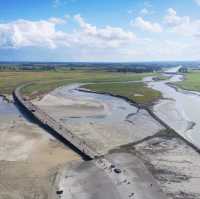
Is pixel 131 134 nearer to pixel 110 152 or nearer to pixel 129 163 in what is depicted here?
pixel 110 152

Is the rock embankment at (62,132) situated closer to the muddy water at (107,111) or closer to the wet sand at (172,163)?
the muddy water at (107,111)

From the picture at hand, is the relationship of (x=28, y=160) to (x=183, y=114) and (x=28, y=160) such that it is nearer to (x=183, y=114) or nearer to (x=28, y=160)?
(x=28, y=160)

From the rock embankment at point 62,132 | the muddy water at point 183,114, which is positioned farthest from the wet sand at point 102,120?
the muddy water at point 183,114

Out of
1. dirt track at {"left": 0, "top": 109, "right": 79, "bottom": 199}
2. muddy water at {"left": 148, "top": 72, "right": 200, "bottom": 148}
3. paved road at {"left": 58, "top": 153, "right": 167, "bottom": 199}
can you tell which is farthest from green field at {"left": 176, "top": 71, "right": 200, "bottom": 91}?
paved road at {"left": 58, "top": 153, "right": 167, "bottom": 199}

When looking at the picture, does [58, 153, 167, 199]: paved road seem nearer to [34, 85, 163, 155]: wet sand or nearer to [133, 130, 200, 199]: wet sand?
[133, 130, 200, 199]: wet sand

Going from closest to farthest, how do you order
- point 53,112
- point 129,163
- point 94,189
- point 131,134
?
point 94,189, point 129,163, point 131,134, point 53,112

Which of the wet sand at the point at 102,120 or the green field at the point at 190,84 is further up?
the wet sand at the point at 102,120

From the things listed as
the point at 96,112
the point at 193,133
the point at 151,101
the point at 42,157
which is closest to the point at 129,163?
the point at 42,157

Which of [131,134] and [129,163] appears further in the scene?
[131,134]
